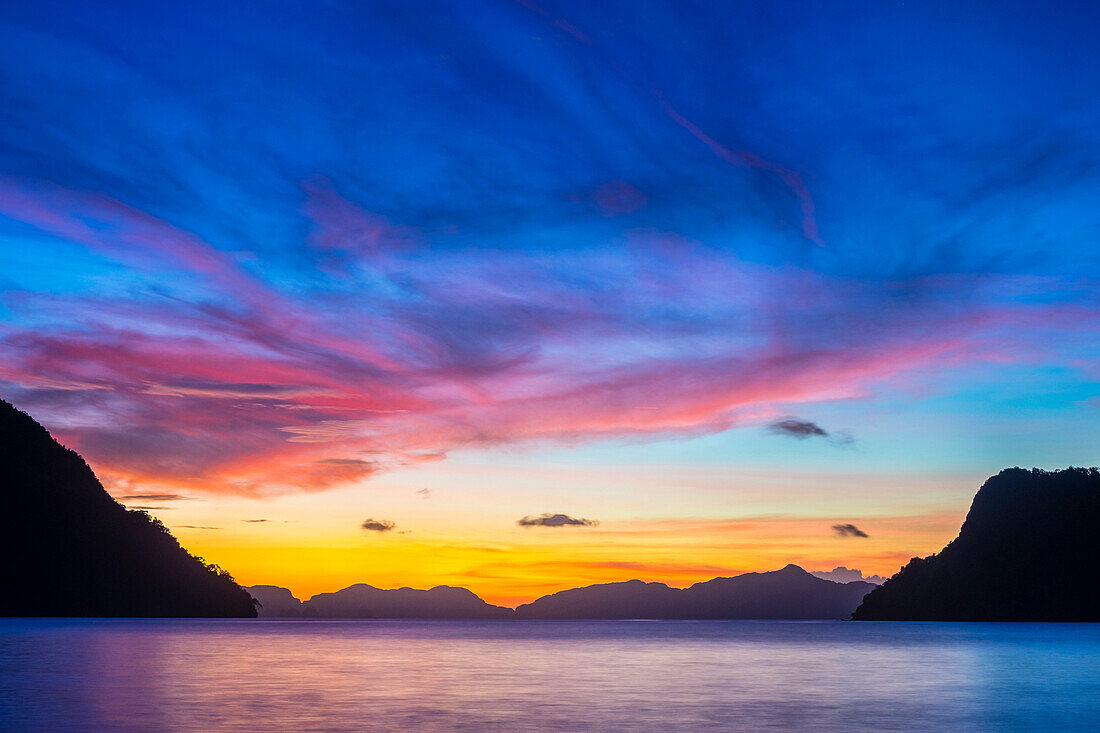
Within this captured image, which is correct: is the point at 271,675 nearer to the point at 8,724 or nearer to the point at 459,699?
the point at 459,699

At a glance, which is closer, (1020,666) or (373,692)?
(373,692)

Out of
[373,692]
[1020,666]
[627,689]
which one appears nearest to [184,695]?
[373,692]

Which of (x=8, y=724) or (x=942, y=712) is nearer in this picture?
(x=8, y=724)

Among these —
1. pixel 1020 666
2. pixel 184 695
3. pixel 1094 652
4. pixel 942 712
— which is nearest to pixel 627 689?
pixel 942 712

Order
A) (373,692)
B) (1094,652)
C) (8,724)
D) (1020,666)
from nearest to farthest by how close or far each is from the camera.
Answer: (8,724), (373,692), (1020,666), (1094,652)

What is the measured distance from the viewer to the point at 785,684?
5438 cm

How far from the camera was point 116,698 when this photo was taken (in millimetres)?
41781

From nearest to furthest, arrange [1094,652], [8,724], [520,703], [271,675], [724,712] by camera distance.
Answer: [8,724], [724,712], [520,703], [271,675], [1094,652]

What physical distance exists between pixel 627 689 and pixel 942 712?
54.6 feet

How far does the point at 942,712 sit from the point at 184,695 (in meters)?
34.3

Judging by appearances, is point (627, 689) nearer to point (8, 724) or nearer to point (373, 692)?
point (373, 692)

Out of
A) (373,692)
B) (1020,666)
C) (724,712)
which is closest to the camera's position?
(724,712)

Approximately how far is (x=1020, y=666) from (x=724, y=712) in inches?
2002

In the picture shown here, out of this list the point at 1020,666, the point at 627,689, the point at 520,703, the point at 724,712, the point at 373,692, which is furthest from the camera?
the point at 1020,666
